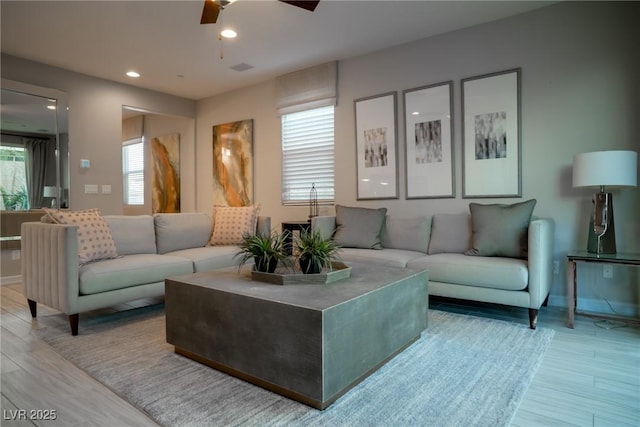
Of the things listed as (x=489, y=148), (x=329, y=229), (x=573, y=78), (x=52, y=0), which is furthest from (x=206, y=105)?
(x=573, y=78)

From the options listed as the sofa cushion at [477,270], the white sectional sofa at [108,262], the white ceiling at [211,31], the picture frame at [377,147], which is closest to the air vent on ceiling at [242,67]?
the white ceiling at [211,31]

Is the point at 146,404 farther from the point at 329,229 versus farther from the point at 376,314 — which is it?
the point at 329,229

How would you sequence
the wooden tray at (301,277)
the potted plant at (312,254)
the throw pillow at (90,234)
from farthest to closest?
the throw pillow at (90,234) → the potted plant at (312,254) → the wooden tray at (301,277)

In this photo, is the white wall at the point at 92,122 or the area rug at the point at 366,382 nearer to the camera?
the area rug at the point at 366,382

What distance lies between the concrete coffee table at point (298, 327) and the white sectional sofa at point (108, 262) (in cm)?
90

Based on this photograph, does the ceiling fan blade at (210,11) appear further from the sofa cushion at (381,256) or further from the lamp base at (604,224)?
the lamp base at (604,224)

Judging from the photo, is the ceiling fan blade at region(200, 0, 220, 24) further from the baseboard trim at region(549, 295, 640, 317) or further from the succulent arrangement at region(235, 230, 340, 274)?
the baseboard trim at region(549, 295, 640, 317)

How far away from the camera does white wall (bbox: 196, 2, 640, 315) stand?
9.87ft

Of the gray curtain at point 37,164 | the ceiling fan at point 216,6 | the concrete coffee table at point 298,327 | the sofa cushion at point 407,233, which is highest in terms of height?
the ceiling fan at point 216,6

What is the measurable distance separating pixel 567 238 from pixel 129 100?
5902 millimetres

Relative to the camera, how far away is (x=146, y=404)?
1.71 metres

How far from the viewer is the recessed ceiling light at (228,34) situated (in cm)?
376

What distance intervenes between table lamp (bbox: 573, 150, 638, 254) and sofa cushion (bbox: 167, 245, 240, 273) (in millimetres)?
3016

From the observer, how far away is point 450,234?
11.8 ft
